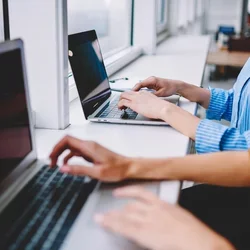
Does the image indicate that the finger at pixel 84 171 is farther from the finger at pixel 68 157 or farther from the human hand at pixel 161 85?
the human hand at pixel 161 85

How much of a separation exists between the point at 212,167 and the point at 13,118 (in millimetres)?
421

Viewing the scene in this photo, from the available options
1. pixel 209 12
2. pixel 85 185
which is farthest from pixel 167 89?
pixel 209 12

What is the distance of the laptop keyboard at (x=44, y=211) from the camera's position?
1.93ft

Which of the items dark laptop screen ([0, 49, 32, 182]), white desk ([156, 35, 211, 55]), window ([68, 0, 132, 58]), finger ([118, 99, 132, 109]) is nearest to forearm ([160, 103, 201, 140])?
finger ([118, 99, 132, 109])

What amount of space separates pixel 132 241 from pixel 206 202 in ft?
2.28

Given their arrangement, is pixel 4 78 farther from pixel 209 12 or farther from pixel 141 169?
pixel 209 12

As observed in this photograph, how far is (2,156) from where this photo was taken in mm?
735

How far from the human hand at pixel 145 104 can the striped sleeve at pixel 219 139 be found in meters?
0.18

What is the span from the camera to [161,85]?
147cm

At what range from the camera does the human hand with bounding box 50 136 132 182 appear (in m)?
0.78

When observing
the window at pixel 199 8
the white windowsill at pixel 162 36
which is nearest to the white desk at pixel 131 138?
the white windowsill at pixel 162 36

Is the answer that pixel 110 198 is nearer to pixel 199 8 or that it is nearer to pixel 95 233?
pixel 95 233

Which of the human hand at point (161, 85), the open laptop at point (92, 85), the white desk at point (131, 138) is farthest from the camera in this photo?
the human hand at point (161, 85)

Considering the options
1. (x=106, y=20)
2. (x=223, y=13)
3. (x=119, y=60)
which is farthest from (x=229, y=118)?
(x=223, y=13)
